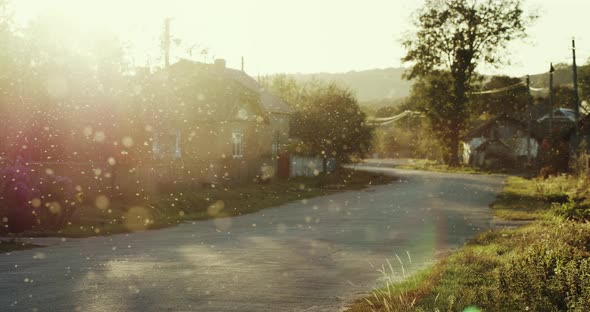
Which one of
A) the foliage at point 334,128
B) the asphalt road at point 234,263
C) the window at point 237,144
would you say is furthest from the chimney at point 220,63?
the asphalt road at point 234,263

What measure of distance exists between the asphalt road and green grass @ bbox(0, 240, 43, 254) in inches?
19.7

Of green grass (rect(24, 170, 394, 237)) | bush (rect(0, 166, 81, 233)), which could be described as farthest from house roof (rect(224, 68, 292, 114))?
bush (rect(0, 166, 81, 233))

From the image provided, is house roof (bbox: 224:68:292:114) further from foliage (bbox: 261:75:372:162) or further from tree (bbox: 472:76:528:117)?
tree (bbox: 472:76:528:117)

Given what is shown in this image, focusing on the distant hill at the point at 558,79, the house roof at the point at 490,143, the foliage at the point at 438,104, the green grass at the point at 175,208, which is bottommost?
the green grass at the point at 175,208

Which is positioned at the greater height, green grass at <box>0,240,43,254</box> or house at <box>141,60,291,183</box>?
house at <box>141,60,291,183</box>

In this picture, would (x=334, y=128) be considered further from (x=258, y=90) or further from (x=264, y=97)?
(x=258, y=90)

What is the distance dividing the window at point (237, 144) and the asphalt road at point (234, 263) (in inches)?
824

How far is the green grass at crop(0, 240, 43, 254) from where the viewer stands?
1468cm

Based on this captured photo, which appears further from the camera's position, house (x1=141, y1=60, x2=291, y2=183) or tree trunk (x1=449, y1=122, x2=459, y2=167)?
tree trunk (x1=449, y1=122, x2=459, y2=167)

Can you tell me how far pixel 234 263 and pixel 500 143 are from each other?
224 feet

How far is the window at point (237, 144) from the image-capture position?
43781mm

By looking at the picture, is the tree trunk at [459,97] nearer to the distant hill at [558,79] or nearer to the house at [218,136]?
the house at [218,136]

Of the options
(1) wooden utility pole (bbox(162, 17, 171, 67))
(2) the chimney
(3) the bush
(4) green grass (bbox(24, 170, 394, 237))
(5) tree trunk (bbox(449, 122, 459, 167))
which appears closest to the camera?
(3) the bush

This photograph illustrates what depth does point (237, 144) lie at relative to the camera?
4419 centimetres
